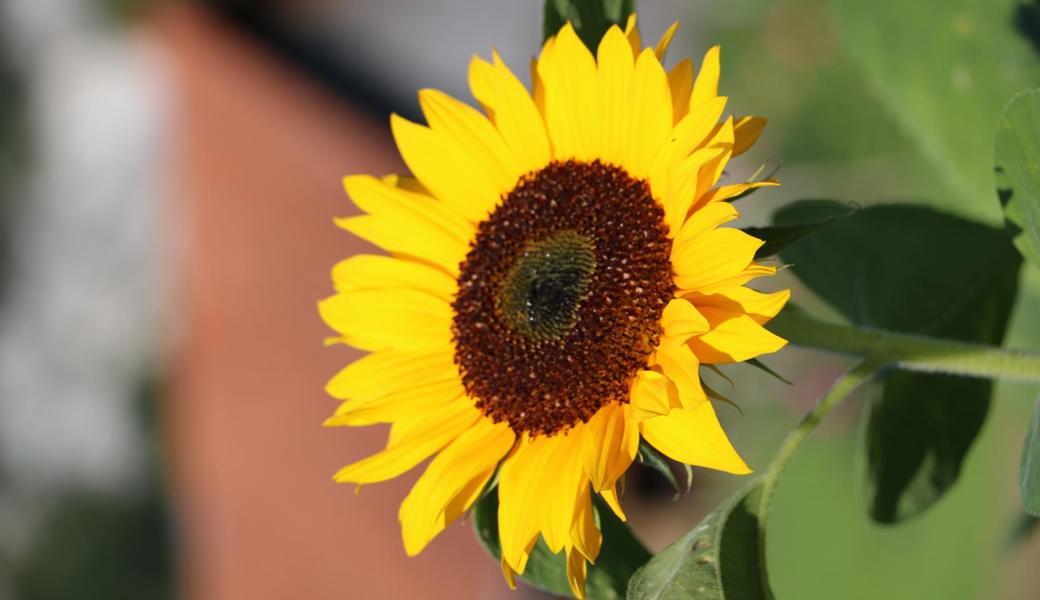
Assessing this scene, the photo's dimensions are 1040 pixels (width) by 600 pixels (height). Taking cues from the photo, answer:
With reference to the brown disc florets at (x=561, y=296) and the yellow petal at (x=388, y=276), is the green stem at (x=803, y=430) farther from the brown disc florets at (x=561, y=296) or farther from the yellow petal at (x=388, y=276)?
the yellow petal at (x=388, y=276)

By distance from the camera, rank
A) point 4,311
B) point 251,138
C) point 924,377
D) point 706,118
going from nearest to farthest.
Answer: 1. point 706,118
2. point 924,377
3. point 251,138
4. point 4,311

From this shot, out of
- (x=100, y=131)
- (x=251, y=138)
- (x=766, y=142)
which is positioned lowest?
(x=766, y=142)

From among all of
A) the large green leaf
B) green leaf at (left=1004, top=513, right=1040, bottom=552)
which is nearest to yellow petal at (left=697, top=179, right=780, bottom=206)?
the large green leaf

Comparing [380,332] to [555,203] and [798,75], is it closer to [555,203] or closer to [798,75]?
[555,203]

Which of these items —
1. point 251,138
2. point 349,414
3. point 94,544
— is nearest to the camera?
point 349,414

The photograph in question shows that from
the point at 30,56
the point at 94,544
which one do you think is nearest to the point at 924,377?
the point at 94,544

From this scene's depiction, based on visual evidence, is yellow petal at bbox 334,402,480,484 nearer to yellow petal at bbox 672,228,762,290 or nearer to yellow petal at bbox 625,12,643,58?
yellow petal at bbox 672,228,762,290

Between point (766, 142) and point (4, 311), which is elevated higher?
point (4, 311)

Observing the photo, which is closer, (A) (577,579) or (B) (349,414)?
(A) (577,579)
